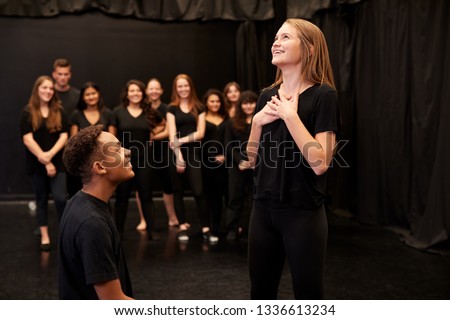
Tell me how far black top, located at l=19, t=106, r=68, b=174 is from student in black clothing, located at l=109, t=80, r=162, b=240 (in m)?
0.46

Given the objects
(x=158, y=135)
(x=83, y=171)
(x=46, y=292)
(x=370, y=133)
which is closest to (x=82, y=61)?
(x=158, y=135)

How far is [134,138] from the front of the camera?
195 inches

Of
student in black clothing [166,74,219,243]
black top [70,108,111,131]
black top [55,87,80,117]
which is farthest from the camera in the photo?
black top [55,87,80,117]

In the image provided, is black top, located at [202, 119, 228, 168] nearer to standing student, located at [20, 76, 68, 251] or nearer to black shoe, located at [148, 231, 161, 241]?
black shoe, located at [148, 231, 161, 241]

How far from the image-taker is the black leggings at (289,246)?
6.46ft

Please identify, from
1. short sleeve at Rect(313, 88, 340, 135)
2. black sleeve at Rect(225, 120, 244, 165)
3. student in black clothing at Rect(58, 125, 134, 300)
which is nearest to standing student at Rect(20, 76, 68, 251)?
black sleeve at Rect(225, 120, 244, 165)

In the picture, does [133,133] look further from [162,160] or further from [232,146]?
[232,146]

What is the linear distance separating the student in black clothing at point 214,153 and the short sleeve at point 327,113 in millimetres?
3185

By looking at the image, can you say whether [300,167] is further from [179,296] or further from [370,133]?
[370,133]

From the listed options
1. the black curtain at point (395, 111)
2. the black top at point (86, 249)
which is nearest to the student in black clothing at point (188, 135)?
the black curtain at point (395, 111)

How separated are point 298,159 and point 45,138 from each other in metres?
3.30

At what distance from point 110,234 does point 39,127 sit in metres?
3.17

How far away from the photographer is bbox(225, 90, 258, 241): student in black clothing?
4.93 metres

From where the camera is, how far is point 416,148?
495 centimetres
